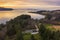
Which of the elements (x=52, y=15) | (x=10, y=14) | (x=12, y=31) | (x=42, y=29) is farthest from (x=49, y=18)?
(x=42, y=29)

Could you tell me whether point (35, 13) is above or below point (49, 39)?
below

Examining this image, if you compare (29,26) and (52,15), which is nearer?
(29,26)

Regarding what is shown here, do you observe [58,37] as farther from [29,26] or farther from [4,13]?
[4,13]

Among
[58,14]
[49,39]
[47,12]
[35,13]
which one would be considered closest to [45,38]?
[49,39]

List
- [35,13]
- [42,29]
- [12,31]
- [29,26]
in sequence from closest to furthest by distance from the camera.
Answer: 1. [42,29]
2. [12,31]
3. [29,26]
4. [35,13]

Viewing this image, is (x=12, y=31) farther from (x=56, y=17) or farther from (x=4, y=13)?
(x=56, y=17)

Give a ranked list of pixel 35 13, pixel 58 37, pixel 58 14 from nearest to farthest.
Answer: pixel 58 37, pixel 58 14, pixel 35 13

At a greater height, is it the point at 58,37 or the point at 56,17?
the point at 58,37

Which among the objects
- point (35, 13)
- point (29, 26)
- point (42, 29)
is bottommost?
point (35, 13)

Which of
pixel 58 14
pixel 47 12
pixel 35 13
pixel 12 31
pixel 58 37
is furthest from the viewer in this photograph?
pixel 35 13
